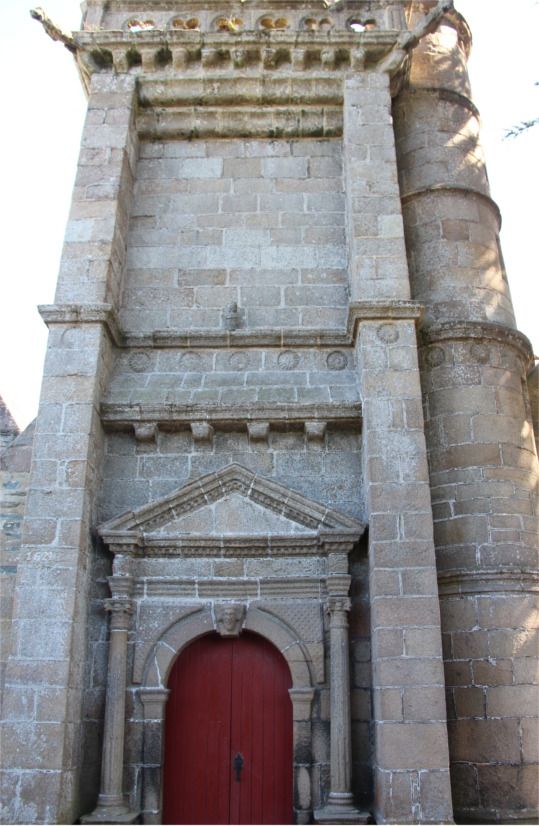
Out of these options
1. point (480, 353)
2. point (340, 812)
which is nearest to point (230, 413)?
point (480, 353)

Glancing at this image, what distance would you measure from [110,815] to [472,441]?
454 cm

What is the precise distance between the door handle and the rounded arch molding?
0.76 meters

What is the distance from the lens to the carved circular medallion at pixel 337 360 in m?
7.39

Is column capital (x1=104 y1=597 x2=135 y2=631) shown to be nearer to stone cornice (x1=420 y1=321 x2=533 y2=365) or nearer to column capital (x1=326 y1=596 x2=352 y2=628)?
column capital (x1=326 y1=596 x2=352 y2=628)

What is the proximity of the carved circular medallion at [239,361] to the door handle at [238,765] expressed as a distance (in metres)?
3.60

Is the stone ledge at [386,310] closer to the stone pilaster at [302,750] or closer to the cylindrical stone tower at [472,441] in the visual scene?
the cylindrical stone tower at [472,441]

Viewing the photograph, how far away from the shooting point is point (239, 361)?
748 cm

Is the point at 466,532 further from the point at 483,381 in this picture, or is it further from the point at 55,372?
the point at 55,372

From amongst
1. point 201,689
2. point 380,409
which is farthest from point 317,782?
point 380,409

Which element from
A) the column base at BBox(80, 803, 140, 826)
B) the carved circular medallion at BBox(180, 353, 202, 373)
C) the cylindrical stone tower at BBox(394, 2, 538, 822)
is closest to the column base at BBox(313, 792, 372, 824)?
the cylindrical stone tower at BBox(394, 2, 538, 822)

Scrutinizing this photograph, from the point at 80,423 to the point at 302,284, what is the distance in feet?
9.39

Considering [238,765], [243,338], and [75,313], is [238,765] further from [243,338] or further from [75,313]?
[75,313]

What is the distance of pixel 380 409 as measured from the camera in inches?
259

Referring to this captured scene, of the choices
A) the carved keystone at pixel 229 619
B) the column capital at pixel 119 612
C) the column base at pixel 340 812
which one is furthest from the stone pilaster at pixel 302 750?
the column capital at pixel 119 612
